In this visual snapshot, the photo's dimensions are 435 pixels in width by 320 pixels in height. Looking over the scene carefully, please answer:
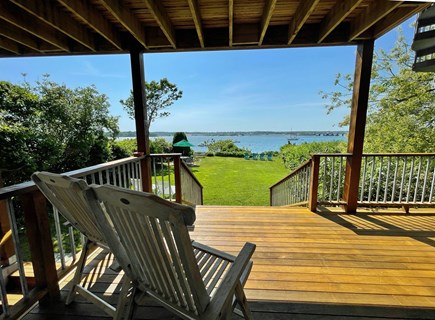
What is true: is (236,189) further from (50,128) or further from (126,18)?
(126,18)

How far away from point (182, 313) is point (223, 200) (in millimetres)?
6213

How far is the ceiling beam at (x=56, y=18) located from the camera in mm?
2014

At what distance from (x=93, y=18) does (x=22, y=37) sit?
4.06ft

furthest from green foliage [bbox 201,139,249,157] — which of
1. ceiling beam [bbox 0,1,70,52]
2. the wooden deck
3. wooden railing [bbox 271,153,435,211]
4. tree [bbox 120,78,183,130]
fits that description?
ceiling beam [bbox 0,1,70,52]

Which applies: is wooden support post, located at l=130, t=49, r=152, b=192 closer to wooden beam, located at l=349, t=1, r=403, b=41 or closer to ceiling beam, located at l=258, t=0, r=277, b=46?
ceiling beam, located at l=258, t=0, r=277, b=46

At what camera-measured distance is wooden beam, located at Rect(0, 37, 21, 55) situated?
2.92m

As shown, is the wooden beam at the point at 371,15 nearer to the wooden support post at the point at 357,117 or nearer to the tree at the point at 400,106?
the wooden support post at the point at 357,117

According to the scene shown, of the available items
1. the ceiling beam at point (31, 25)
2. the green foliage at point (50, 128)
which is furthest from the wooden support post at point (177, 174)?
the green foliage at point (50, 128)

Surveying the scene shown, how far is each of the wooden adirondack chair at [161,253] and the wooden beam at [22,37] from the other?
310 cm

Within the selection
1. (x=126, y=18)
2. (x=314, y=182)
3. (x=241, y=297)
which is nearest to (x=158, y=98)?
(x=126, y=18)

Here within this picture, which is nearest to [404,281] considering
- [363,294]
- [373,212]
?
[363,294]

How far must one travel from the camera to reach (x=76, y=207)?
4.09 ft

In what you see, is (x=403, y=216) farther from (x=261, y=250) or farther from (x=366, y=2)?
(x=366, y=2)

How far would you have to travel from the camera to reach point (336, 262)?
2072mm
